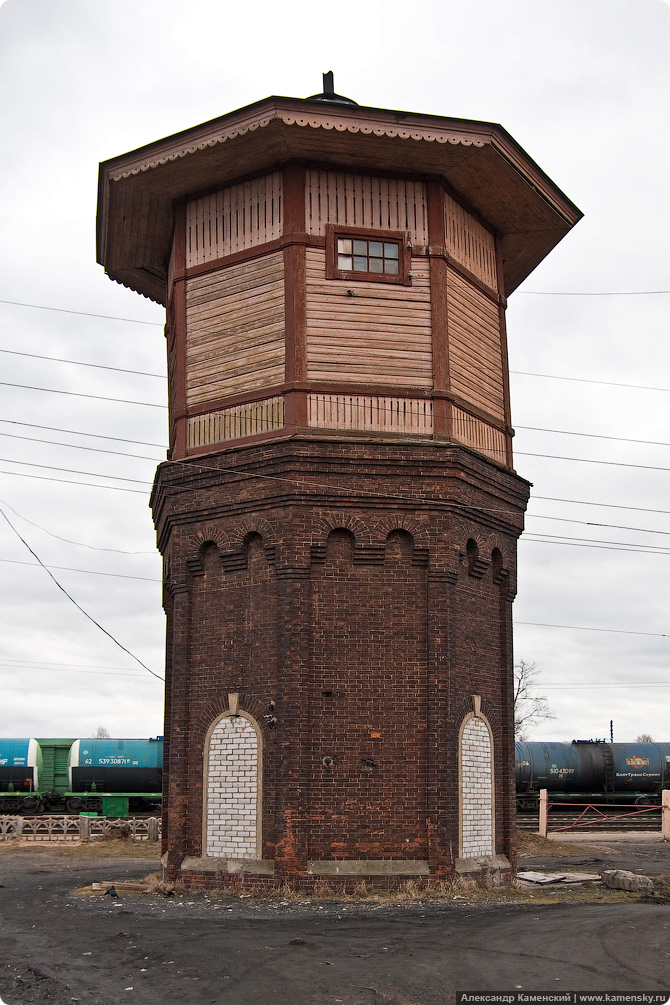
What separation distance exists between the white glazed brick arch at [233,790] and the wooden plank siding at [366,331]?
6.07 m

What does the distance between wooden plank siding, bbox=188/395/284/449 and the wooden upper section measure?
299 cm

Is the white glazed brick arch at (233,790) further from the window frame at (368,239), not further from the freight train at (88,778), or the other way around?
the freight train at (88,778)

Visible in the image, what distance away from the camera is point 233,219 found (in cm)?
1938

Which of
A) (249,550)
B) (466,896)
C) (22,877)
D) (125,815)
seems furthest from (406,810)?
(125,815)

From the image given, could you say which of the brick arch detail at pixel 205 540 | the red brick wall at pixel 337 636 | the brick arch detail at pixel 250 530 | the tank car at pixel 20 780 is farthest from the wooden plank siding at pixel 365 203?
the tank car at pixel 20 780

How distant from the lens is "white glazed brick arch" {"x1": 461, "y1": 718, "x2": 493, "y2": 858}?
17641 millimetres

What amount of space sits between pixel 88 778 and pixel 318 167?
26786mm

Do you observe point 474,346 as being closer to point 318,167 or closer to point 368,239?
point 368,239

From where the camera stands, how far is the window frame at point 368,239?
18.6 metres

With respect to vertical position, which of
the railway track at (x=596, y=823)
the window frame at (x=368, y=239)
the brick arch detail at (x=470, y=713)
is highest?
the window frame at (x=368, y=239)

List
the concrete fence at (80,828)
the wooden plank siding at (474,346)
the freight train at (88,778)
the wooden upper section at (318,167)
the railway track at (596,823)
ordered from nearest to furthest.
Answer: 1. the wooden upper section at (318,167)
2. the wooden plank siding at (474,346)
3. the concrete fence at (80,828)
4. the railway track at (596,823)
5. the freight train at (88,778)

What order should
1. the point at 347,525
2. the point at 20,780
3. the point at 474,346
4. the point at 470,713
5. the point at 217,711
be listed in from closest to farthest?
1. the point at 347,525
2. the point at 217,711
3. the point at 470,713
4. the point at 474,346
5. the point at 20,780

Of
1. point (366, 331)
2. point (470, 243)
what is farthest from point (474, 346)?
point (366, 331)

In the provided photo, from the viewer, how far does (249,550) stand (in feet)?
59.6
